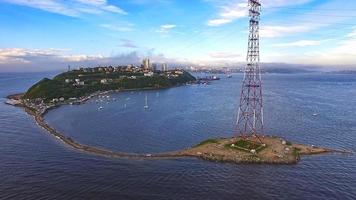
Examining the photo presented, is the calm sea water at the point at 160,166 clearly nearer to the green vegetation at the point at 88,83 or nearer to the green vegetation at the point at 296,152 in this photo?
the green vegetation at the point at 296,152

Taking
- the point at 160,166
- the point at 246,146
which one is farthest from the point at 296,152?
the point at 160,166

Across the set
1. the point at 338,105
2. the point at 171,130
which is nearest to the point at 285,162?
the point at 171,130

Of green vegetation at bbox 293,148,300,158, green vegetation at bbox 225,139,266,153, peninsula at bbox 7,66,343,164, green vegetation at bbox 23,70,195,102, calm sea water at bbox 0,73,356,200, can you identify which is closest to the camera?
calm sea water at bbox 0,73,356,200

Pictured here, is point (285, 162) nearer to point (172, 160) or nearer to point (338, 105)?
point (172, 160)

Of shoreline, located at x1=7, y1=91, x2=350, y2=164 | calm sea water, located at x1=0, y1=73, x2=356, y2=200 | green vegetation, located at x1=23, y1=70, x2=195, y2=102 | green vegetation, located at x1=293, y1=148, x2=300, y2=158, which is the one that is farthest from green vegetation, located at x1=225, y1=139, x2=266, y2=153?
green vegetation, located at x1=23, y1=70, x2=195, y2=102

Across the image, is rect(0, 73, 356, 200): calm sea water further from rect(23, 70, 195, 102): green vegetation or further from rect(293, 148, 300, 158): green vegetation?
rect(23, 70, 195, 102): green vegetation

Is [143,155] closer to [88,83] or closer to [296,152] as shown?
[296,152]

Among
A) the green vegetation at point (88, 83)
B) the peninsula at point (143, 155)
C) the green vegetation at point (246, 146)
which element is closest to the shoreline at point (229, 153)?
the peninsula at point (143, 155)
